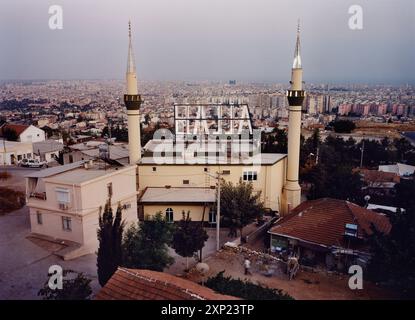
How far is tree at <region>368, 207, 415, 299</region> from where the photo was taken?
5.52m

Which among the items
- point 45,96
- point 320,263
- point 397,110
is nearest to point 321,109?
point 397,110

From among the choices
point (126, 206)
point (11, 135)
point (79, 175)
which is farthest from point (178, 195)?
point (11, 135)

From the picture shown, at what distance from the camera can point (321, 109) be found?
142ft

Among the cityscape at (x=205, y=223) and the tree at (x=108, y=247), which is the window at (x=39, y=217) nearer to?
the cityscape at (x=205, y=223)

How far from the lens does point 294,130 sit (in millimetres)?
10461

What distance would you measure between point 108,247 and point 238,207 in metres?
3.73

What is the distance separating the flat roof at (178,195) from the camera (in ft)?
31.2

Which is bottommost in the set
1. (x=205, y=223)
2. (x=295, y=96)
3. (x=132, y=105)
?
(x=205, y=223)

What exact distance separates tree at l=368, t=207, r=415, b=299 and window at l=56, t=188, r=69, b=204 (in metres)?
5.52

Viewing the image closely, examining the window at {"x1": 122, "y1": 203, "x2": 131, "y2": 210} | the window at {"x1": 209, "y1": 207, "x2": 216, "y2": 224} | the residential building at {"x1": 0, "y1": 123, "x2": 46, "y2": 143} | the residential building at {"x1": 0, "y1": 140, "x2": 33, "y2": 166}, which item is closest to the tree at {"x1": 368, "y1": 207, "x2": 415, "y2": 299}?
the window at {"x1": 209, "y1": 207, "x2": 216, "y2": 224}

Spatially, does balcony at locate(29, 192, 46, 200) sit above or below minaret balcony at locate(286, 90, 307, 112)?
below

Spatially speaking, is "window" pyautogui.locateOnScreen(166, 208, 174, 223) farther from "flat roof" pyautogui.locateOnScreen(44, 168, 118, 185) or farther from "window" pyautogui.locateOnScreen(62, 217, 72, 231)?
"window" pyautogui.locateOnScreen(62, 217, 72, 231)

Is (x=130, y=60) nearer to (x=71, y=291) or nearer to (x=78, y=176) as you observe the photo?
(x=78, y=176)
